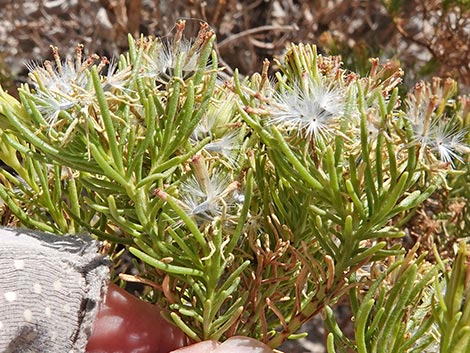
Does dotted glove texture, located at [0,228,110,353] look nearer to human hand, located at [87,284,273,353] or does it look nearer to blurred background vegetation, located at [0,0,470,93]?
human hand, located at [87,284,273,353]

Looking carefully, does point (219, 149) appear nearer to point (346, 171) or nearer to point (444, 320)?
point (346, 171)

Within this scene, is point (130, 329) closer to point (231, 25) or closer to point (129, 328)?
point (129, 328)

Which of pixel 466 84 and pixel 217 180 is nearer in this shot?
pixel 217 180

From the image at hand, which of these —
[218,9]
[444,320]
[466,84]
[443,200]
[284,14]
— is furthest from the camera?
[284,14]

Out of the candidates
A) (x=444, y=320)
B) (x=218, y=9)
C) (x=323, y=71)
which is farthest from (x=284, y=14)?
(x=444, y=320)

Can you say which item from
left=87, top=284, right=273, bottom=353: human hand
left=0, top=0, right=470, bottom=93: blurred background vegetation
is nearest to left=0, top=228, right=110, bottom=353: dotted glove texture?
left=87, top=284, right=273, bottom=353: human hand

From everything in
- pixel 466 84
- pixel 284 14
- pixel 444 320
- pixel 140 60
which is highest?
pixel 284 14
